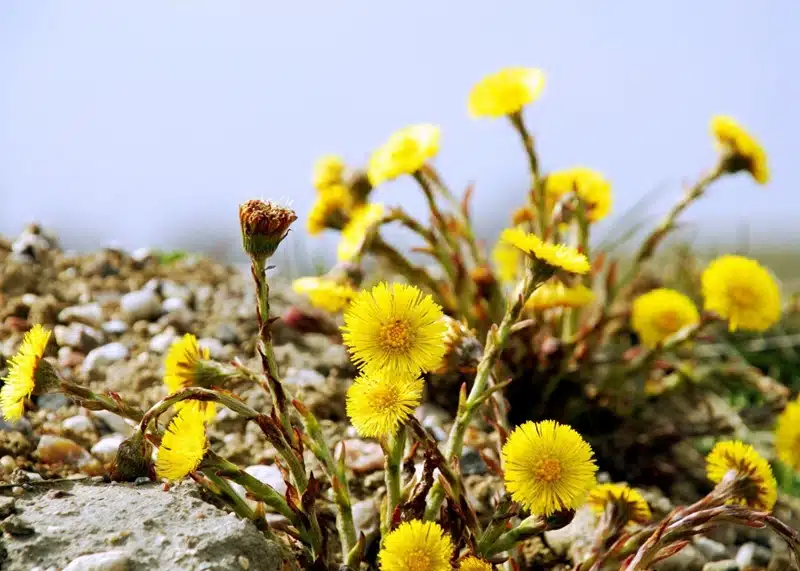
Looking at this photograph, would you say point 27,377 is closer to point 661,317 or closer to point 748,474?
point 748,474

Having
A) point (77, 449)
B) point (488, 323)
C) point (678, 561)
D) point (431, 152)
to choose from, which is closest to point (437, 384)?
point (488, 323)

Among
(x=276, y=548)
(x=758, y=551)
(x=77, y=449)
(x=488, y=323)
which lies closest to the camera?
(x=276, y=548)

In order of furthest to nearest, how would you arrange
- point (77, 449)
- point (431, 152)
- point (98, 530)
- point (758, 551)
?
point (431, 152)
point (758, 551)
point (77, 449)
point (98, 530)

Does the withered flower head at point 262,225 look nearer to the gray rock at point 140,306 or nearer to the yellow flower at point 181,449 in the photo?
the yellow flower at point 181,449

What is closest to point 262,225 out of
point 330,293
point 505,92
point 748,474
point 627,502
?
point 330,293

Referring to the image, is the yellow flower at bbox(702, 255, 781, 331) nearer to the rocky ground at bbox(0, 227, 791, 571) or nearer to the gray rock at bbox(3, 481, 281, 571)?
the rocky ground at bbox(0, 227, 791, 571)

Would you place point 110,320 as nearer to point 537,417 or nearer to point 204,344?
point 204,344

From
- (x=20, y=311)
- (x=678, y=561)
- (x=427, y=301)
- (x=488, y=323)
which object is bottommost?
(x=678, y=561)
